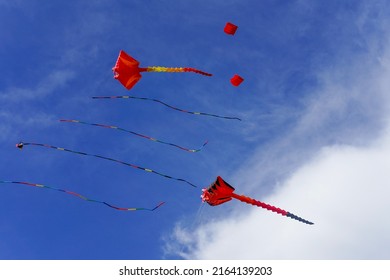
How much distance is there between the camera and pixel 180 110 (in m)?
57.4

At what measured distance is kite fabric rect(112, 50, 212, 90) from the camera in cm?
6309

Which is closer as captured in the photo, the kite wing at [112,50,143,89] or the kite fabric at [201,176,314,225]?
the kite fabric at [201,176,314,225]

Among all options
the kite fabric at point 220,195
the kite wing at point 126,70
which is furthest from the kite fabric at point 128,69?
the kite fabric at point 220,195

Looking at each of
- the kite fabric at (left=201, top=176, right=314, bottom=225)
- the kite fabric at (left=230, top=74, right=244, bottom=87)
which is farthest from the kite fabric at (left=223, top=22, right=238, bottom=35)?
the kite fabric at (left=201, top=176, right=314, bottom=225)

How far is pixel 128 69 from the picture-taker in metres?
63.5

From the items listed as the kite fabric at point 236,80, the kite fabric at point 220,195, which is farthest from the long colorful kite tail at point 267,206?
the kite fabric at point 236,80

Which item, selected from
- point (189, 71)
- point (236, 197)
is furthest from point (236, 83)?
point (236, 197)

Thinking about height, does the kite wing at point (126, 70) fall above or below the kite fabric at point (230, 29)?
below

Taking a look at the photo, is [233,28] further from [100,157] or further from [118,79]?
[100,157]

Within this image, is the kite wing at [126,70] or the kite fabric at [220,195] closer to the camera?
the kite fabric at [220,195]

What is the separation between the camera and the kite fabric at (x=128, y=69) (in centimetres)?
6309

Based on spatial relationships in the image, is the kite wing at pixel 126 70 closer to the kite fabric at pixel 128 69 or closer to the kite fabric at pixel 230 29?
the kite fabric at pixel 128 69

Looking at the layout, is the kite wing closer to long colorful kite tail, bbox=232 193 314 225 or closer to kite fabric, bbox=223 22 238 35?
kite fabric, bbox=223 22 238 35

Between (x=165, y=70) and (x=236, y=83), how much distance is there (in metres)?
11.2
